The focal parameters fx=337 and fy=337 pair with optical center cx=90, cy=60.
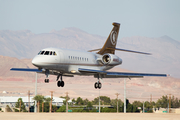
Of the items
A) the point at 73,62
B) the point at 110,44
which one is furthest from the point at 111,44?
the point at 73,62

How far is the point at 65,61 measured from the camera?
42.1 metres

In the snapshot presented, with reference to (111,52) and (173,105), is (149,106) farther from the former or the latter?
(111,52)

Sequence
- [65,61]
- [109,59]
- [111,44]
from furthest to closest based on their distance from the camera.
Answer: [111,44]
[109,59]
[65,61]

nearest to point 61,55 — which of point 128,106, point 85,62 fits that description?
point 85,62

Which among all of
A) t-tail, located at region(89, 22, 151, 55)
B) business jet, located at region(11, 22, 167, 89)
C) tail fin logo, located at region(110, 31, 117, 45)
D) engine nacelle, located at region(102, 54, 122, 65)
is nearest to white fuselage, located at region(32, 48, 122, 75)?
business jet, located at region(11, 22, 167, 89)

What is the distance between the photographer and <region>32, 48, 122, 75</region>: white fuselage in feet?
132

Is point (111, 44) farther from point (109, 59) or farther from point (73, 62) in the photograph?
point (73, 62)

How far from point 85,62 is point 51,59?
6722mm

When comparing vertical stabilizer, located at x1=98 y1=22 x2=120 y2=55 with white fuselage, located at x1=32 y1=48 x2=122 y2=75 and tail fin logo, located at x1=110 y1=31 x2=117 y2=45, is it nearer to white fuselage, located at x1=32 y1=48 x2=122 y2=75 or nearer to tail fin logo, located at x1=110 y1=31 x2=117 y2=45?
tail fin logo, located at x1=110 y1=31 x2=117 y2=45

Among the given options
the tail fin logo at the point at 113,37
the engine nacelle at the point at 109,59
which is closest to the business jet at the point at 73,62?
the engine nacelle at the point at 109,59

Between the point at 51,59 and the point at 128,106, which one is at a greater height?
the point at 51,59

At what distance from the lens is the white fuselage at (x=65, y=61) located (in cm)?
4019

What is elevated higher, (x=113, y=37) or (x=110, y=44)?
(x=113, y=37)

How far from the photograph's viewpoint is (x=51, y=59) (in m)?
40.6
